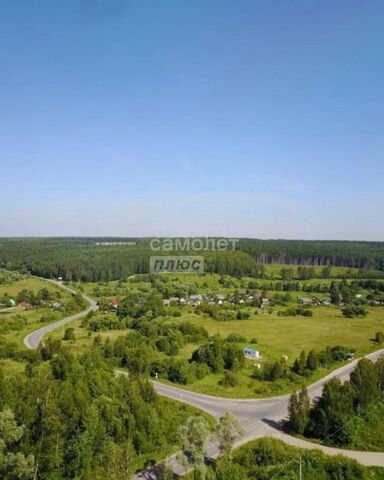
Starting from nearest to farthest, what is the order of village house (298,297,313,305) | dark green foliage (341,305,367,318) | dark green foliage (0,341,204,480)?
dark green foliage (0,341,204,480), dark green foliage (341,305,367,318), village house (298,297,313,305)

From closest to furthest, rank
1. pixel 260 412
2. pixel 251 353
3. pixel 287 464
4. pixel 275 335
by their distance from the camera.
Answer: pixel 287 464 < pixel 260 412 < pixel 251 353 < pixel 275 335

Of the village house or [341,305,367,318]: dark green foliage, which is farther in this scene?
the village house

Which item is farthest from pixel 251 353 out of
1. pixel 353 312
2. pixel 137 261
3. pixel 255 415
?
pixel 137 261

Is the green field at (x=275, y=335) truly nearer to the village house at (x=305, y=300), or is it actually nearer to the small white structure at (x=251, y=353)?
the small white structure at (x=251, y=353)

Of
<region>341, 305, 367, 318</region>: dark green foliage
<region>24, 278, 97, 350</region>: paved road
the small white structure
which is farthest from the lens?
<region>341, 305, 367, 318</region>: dark green foliage

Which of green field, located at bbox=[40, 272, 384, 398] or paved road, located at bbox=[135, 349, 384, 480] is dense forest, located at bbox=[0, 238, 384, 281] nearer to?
green field, located at bbox=[40, 272, 384, 398]

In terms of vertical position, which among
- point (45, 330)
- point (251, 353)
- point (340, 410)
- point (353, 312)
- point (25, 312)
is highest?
point (340, 410)

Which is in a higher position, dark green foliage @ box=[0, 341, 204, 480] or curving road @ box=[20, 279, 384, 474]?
dark green foliage @ box=[0, 341, 204, 480]

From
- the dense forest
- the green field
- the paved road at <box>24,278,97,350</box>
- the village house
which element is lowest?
the paved road at <box>24,278,97,350</box>

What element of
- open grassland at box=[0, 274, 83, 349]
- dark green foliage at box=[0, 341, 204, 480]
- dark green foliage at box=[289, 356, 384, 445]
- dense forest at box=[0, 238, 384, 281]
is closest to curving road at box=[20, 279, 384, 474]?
dark green foliage at box=[289, 356, 384, 445]

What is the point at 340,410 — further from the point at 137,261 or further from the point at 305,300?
the point at 137,261

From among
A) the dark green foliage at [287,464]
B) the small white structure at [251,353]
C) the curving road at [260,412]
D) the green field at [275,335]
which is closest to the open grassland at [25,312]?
the green field at [275,335]
